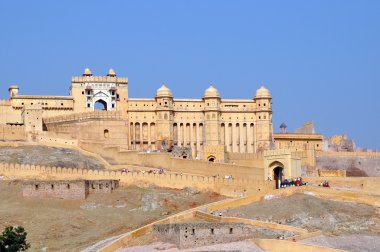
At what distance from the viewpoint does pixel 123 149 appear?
72.7 meters

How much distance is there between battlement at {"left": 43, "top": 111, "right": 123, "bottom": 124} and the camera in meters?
74.4

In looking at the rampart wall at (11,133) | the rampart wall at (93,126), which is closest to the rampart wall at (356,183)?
the rampart wall at (93,126)

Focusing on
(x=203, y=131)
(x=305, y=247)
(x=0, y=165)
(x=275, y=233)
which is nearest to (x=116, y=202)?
(x=0, y=165)

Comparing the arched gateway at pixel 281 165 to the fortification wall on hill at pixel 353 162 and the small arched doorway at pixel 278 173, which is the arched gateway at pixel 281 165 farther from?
the fortification wall on hill at pixel 353 162

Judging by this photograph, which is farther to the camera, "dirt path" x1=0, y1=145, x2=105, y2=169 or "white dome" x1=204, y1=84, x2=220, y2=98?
"white dome" x1=204, y1=84, x2=220, y2=98

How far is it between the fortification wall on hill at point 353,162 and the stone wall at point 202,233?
34623 millimetres

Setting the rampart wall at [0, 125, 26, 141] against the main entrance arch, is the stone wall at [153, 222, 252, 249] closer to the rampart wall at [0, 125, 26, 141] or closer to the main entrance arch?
the main entrance arch

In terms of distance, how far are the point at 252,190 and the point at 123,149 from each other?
580 inches

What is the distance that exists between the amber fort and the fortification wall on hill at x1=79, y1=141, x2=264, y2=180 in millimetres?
77

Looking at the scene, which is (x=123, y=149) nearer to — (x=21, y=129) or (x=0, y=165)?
(x=21, y=129)

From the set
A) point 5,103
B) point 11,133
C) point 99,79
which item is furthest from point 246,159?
point 5,103

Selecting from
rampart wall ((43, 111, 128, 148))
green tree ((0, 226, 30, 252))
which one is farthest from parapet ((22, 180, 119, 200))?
rampart wall ((43, 111, 128, 148))

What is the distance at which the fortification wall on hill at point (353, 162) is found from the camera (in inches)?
3088

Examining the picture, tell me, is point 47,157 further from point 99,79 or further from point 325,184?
point 325,184
